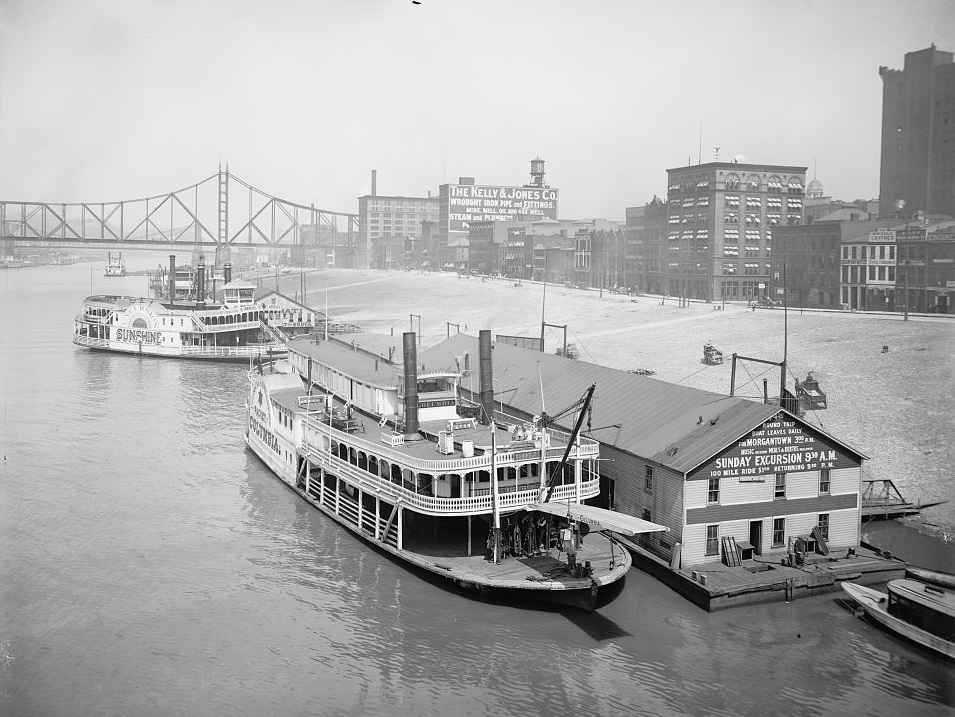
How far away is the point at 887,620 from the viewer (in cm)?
1842

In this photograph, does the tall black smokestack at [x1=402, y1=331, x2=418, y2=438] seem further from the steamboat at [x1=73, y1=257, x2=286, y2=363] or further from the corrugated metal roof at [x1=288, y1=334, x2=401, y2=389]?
the steamboat at [x1=73, y1=257, x2=286, y2=363]

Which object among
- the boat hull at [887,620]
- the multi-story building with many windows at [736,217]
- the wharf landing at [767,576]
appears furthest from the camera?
the multi-story building with many windows at [736,217]

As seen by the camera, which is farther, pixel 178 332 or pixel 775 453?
pixel 178 332

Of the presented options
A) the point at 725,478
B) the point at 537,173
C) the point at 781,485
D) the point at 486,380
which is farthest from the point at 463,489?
the point at 537,173

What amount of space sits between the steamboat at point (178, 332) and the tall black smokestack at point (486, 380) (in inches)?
1517

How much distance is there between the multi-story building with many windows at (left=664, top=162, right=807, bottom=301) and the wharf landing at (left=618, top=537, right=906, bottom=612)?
31648mm

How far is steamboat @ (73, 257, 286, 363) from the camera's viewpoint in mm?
65000

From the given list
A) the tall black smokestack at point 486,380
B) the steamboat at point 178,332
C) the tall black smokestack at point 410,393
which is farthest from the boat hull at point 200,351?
the tall black smokestack at point 410,393

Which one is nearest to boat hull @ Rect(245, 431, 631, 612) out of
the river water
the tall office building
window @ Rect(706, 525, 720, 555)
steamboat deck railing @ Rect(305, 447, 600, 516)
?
the river water

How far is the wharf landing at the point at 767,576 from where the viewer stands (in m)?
19.4

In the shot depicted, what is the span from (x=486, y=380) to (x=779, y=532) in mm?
9013

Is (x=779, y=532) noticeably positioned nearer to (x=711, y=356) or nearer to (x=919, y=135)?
(x=711, y=356)

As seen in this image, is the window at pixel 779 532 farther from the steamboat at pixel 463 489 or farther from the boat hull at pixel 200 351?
the boat hull at pixel 200 351

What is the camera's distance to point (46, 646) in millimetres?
17641
